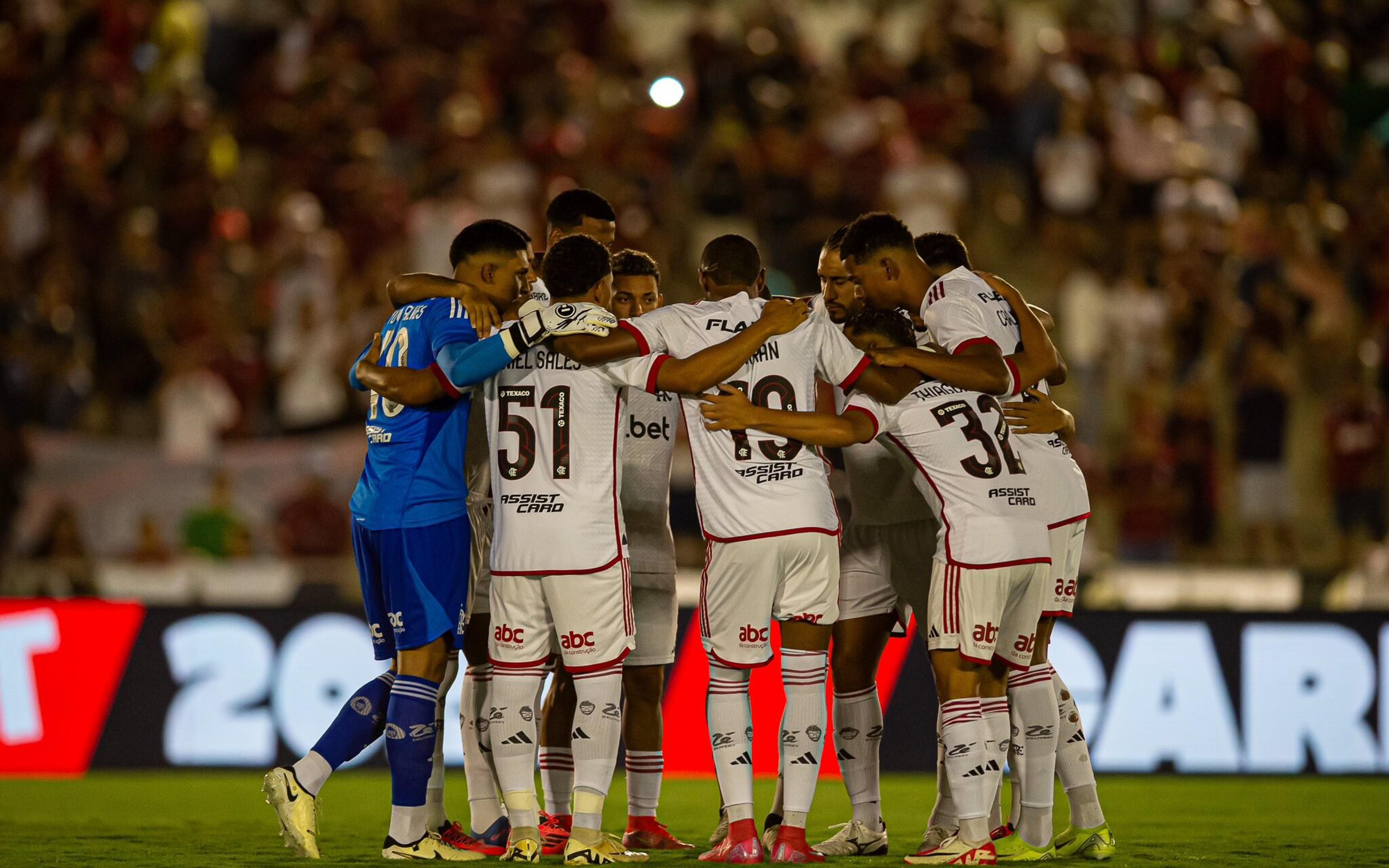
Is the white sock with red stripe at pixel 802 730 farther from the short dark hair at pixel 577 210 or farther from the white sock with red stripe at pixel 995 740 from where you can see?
the short dark hair at pixel 577 210

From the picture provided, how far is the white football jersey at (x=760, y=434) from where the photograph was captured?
23.1 ft

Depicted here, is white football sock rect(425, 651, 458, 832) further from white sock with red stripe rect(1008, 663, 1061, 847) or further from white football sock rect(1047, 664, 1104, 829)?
white football sock rect(1047, 664, 1104, 829)

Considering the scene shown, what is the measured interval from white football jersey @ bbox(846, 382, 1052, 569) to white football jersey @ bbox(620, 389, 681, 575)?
42.8 inches

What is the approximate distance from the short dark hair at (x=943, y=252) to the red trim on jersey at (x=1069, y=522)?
1.25 metres

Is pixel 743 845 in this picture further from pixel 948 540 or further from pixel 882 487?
pixel 882 487

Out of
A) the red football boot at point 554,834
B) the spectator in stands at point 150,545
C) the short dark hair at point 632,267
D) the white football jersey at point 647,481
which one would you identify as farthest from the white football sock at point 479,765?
the spectator in stands at point 150,545

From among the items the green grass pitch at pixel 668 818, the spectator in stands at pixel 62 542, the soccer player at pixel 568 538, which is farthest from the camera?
the spectator in stands at pixel 62 542

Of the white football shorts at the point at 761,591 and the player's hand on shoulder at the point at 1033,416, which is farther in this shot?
the player's hand on shoulder at the point at 1033,416

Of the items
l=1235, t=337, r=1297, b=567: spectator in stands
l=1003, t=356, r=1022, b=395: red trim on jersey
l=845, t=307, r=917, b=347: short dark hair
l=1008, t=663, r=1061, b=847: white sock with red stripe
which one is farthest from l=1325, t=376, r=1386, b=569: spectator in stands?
l=845, t=307, r=917, b=347: short dark hair

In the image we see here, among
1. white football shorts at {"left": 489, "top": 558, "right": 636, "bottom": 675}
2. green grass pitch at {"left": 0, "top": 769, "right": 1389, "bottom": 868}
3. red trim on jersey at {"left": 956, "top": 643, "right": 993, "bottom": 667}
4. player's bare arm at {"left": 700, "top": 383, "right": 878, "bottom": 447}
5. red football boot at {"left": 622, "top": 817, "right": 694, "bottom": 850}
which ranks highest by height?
player's bare arm at {"left": 700, "top": 383, "right": 878, "bottom": 447}

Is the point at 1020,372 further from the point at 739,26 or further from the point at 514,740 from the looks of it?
the point at 739,26

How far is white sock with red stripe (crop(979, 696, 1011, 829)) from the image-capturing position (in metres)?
6.93

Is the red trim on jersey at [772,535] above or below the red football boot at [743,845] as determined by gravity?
above

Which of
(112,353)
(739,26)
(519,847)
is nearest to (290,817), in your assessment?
(519,847)
